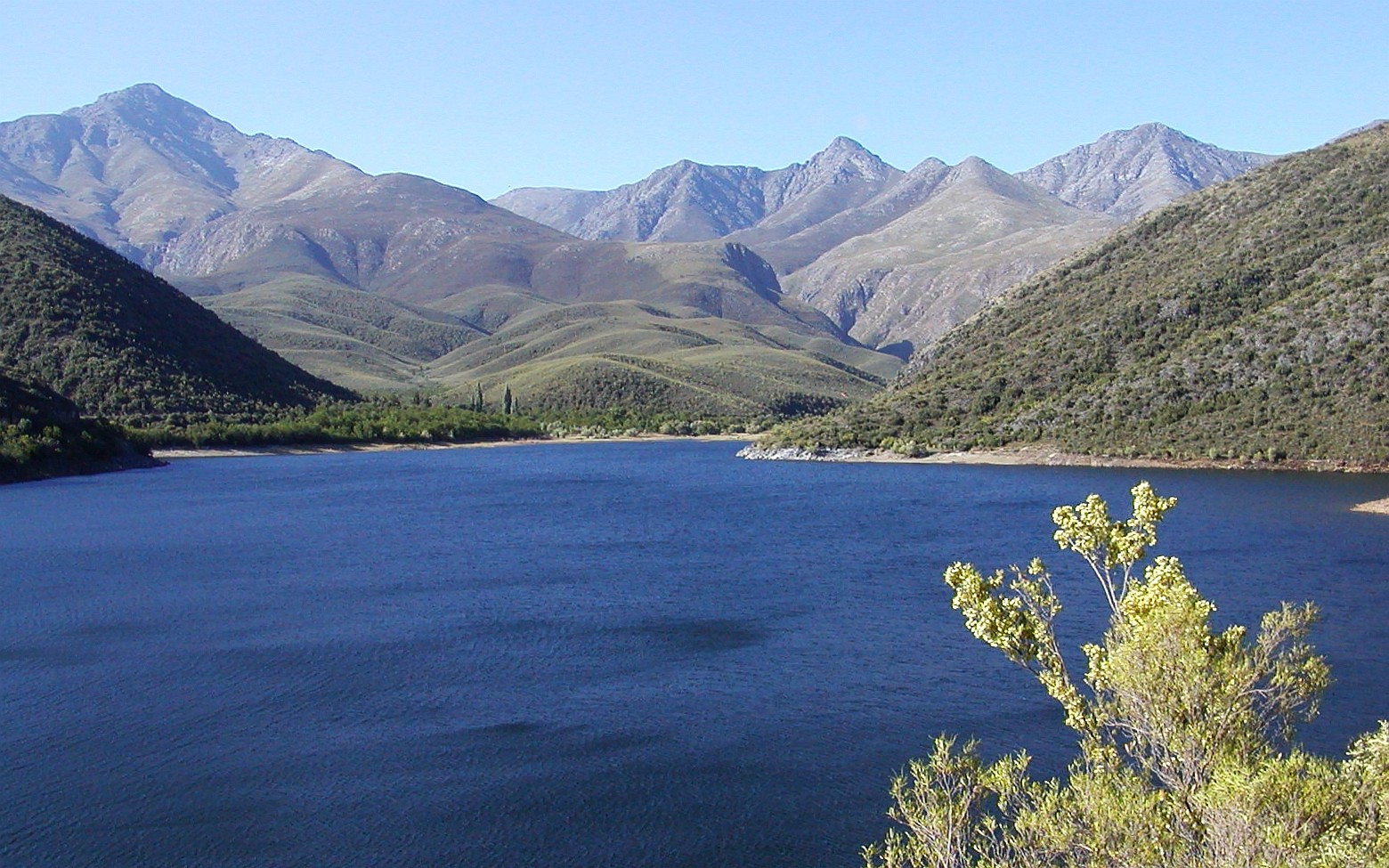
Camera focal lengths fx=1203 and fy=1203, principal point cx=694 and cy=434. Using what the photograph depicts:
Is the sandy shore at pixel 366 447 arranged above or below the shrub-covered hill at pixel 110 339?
below

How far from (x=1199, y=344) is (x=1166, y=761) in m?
108

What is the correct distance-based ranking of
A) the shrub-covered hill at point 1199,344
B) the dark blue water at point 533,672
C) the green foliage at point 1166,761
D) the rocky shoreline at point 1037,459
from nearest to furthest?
the green foliage at point 1166,761 < the dark blue water at point 533,672 < the rocky shoreline at point 1037,459 < the shrub-covered hill at point 1199,344

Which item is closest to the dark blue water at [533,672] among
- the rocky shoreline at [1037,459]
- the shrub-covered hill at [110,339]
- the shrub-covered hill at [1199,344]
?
the rocky shoreline at [1037,459]

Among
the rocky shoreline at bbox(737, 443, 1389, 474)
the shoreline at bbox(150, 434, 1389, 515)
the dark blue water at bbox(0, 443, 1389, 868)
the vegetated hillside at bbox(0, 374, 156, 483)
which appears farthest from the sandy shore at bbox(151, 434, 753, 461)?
the dark blue water at bbox(0, 443, 1389, 868)

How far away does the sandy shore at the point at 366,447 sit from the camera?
441 ft

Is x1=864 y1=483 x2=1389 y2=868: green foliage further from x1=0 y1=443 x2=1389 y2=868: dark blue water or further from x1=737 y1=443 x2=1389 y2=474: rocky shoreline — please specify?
x1=737 y1=443 x2=1389 y2=474: rocky shoreline

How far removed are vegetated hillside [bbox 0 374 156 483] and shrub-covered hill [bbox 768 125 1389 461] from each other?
72906 mm

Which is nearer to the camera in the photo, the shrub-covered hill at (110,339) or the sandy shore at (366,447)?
the sandy shore at (366,447)

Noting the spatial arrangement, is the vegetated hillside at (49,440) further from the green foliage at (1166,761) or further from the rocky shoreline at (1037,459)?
the green foliage at (1166,761)

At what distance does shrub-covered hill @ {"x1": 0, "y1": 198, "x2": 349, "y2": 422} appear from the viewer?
138 meters

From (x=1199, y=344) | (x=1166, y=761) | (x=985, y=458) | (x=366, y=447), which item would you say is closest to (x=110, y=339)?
(x=366, y=447)

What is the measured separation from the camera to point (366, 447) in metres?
158

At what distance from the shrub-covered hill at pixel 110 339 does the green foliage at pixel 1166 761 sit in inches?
4845

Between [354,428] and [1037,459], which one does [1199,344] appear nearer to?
[1037,459]
